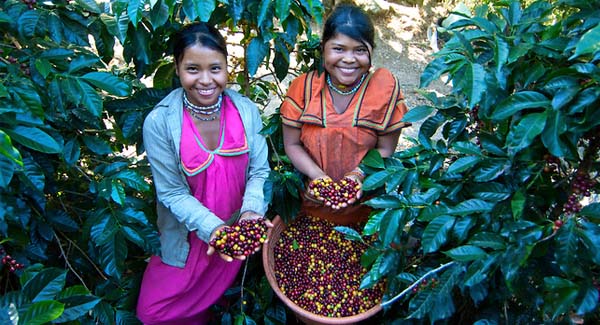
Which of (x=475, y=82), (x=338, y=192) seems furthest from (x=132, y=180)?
(x=475, y=82)

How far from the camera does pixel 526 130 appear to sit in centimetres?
132

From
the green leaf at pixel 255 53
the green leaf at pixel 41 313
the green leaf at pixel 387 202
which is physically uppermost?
the green leaf at pixel 255 53

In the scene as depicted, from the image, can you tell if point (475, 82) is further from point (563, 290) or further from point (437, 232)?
point (563, 290)

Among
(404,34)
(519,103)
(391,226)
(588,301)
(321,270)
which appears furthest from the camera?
(404,34)

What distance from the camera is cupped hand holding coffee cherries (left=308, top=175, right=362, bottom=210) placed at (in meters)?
2.02

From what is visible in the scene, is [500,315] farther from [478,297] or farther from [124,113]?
[124,113]

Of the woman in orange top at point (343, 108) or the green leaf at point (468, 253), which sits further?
the woman in orange top at point (343, 108)

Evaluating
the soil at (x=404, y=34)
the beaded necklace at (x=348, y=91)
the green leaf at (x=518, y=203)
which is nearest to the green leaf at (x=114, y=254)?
the beaded necklace at (x=348, y=91)

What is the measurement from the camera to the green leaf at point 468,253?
4.71 ft

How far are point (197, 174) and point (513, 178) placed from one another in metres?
1.16

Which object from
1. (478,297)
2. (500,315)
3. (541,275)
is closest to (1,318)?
(478,297)

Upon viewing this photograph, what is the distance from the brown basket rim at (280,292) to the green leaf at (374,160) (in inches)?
21.5

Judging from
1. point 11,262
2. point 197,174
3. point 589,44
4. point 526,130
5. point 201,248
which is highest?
point 589,44

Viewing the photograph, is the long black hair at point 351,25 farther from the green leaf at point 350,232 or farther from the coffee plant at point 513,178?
the green leaf at point 350,232
